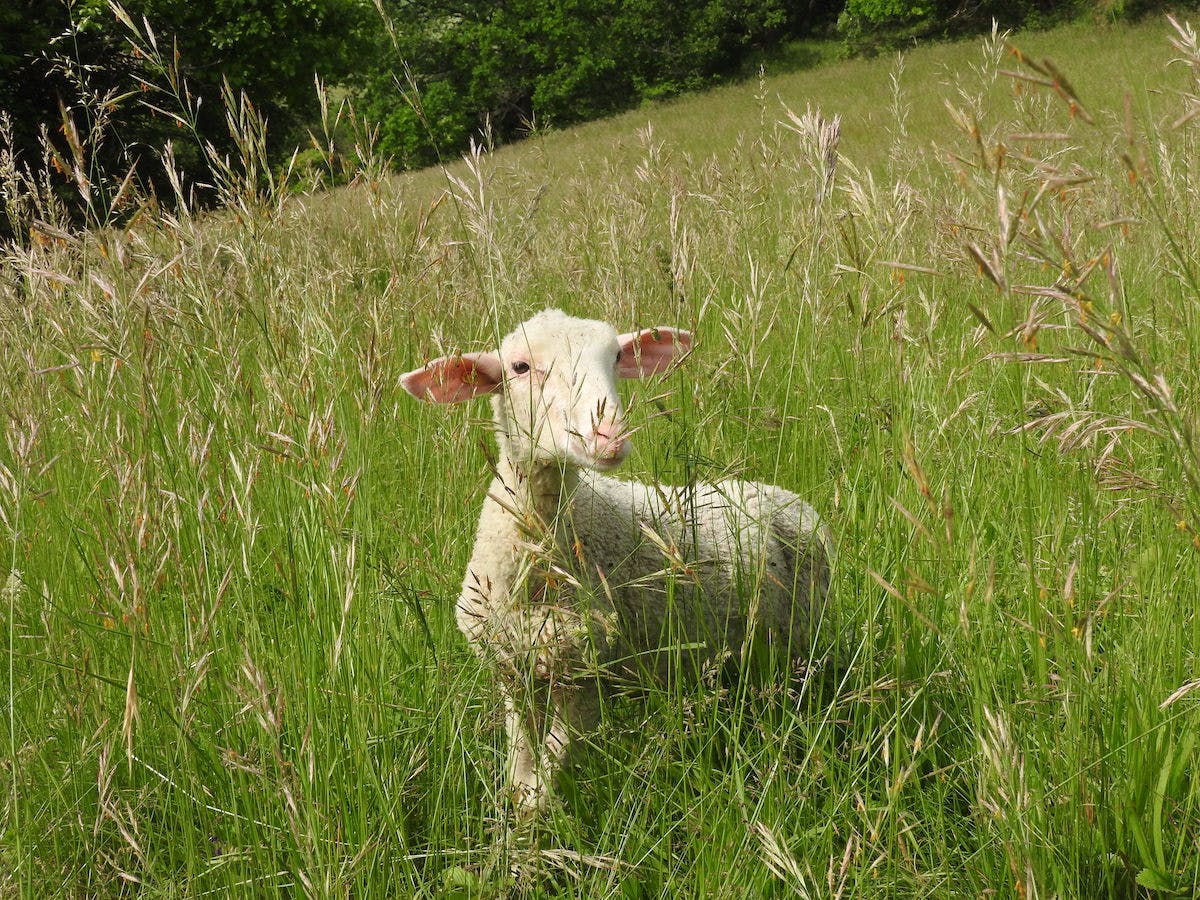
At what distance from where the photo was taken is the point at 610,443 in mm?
1745

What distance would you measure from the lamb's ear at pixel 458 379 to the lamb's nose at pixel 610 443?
1.54 feet

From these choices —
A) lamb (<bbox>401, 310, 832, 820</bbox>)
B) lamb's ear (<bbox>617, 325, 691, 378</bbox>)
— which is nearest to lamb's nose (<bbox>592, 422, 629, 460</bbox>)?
lamb (<bbox>401, 310, 832, 820</bbox>)

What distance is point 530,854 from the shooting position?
4.89 ft

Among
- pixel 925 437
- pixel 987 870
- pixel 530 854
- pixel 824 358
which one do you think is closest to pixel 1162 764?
pixel 987 870

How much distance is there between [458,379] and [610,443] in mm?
637

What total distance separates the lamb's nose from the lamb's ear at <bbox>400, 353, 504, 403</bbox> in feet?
1.54

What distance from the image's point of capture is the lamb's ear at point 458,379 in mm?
2158

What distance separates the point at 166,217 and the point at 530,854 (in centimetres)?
149

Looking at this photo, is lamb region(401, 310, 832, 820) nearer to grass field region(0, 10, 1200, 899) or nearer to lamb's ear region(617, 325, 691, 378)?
lamb's ear region(617, 325, 691, 378)

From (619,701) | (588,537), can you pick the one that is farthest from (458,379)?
(619,701)

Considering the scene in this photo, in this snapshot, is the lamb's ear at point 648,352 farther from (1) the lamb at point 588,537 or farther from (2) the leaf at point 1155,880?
(2) the leaf at point 1155,880

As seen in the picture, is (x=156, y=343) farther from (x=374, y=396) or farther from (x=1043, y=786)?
(x=1043, y=786)

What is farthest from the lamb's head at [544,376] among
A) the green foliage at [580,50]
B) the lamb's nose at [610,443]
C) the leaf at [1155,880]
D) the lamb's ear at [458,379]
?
the green foliage at [580,50]

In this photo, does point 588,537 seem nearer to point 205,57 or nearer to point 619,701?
point 619,701
